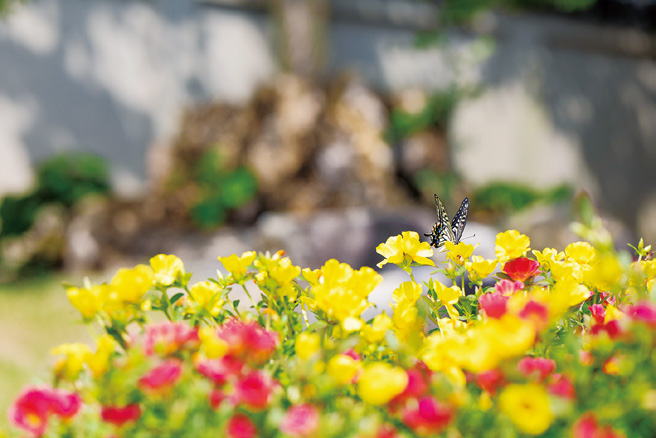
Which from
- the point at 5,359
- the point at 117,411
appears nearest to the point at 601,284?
the point at 117,411

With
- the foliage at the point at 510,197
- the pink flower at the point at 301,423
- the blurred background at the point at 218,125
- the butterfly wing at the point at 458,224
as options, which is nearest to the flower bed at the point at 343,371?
the pink flower at the point at 301,423

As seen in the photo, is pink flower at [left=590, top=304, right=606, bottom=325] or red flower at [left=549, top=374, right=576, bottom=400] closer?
red flower at [left=549, top=374, right=576, bottom=400]

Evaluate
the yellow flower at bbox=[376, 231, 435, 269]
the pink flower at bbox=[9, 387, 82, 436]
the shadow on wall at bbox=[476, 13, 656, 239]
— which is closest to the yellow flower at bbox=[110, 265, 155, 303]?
the pink flower at bbox=[9, 387, 82, 436]

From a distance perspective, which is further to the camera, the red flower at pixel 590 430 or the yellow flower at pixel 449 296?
the yellow flower at pixel 449 296

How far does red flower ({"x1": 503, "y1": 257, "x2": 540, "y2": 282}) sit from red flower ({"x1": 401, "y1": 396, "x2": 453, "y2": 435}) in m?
0.36

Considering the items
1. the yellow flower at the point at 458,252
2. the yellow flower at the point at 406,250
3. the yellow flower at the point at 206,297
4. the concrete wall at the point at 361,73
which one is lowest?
the yellow flower at the point at 206,297

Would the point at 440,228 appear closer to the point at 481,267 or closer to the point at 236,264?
the point at 481,267

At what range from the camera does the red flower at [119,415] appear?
54cm

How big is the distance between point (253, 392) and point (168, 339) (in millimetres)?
143

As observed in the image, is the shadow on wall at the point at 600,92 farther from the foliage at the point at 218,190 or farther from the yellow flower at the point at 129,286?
the yellow flower at the point at 129,286

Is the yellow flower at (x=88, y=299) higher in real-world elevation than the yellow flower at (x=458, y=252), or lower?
lower

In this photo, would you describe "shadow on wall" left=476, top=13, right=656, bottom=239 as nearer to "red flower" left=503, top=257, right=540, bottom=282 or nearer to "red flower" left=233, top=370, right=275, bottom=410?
"red flower" left=503, top=257, right=540, bottom=282

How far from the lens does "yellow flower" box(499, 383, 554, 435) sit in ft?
1.49

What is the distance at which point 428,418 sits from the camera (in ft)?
1.64
